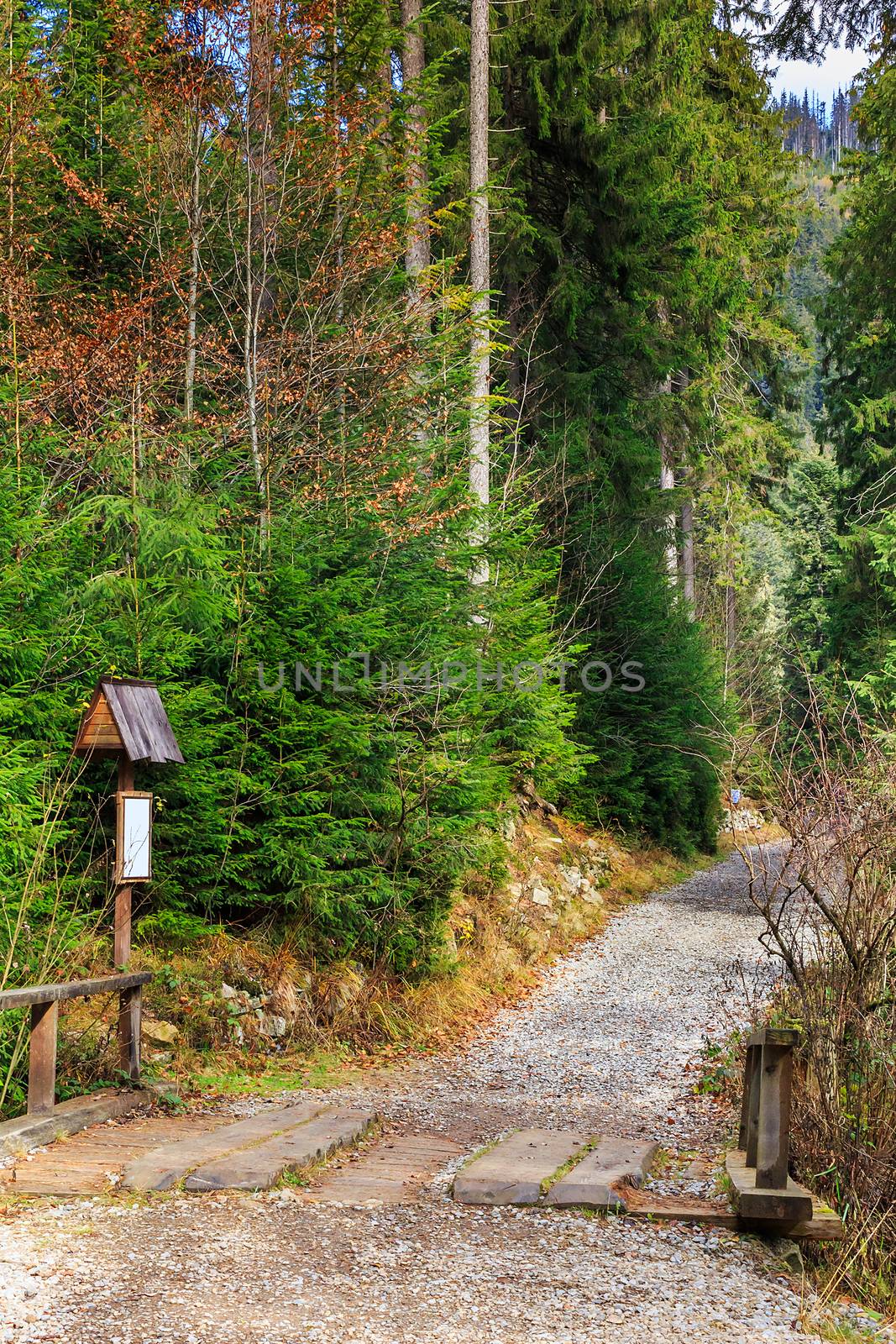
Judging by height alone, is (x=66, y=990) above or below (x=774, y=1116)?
above

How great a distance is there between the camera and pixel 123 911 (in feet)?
21.7

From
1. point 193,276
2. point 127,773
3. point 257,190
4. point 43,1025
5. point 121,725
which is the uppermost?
point 257,190

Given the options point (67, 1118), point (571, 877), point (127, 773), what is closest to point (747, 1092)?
point (67, 1118)

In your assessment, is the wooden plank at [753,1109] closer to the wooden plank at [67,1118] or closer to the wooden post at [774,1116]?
the wooden post at [774,1116]

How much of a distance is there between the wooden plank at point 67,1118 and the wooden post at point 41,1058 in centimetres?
7

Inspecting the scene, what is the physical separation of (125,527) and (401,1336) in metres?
6.25

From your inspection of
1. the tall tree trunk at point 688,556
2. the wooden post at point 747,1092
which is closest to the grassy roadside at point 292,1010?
the wooden post at point 747,1092

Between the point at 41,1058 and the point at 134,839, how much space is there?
1.41m

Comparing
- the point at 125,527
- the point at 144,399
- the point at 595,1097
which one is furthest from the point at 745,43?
the point at 595,1097

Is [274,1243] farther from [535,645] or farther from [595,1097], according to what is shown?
[535,645]

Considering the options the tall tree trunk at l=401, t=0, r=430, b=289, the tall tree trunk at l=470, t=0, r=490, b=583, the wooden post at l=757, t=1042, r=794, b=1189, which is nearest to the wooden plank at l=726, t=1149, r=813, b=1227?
the wooden post at l=757, t=1042, r=794, b=1189

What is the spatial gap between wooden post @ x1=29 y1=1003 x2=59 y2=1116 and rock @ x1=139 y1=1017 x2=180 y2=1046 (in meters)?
1.48

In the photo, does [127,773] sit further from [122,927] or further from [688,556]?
[688,556]

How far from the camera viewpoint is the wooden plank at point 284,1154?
16.1ft
